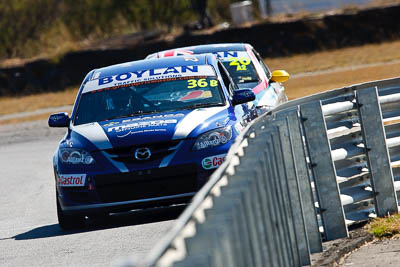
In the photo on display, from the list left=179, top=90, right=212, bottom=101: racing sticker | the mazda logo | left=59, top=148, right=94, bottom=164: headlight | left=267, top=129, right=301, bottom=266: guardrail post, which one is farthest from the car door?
left=267, top=129, right=301, bottom=266: guardrail post

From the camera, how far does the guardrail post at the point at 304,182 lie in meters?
7.45

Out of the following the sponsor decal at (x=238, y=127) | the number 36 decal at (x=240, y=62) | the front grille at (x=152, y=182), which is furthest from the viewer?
the number 36 decal at (x=240, y=62)

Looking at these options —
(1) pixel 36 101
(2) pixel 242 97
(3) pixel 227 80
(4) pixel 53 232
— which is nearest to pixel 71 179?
(4) pixel 53 232

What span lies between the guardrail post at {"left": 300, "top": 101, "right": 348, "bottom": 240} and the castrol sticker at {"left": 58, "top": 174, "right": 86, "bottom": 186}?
2600mm

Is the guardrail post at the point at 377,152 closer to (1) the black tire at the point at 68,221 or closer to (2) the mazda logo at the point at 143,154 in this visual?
(2) the mazda logo at the point at 143,154

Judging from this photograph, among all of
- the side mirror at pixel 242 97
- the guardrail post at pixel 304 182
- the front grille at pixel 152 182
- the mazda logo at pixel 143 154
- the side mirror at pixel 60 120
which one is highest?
the side mirror at pixel 60 120

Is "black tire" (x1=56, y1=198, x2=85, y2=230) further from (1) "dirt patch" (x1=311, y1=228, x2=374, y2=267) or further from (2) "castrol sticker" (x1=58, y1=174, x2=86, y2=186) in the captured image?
(1) "dirt patch" (x1=311, y1=228, x2=374, y2=267)

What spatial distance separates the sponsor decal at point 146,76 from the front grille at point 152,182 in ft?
5.42

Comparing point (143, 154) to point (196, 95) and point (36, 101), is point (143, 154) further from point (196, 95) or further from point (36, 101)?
point (36, 101)

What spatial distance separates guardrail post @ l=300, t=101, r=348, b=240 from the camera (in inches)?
311

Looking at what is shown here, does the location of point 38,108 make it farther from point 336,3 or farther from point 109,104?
point 109,104

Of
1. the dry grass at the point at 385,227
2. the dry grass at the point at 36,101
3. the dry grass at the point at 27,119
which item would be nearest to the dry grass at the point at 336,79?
the dry grass at the point at 27,119

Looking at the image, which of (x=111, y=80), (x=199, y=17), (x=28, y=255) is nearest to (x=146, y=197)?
(x=28, y=255)

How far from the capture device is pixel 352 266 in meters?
7.11
